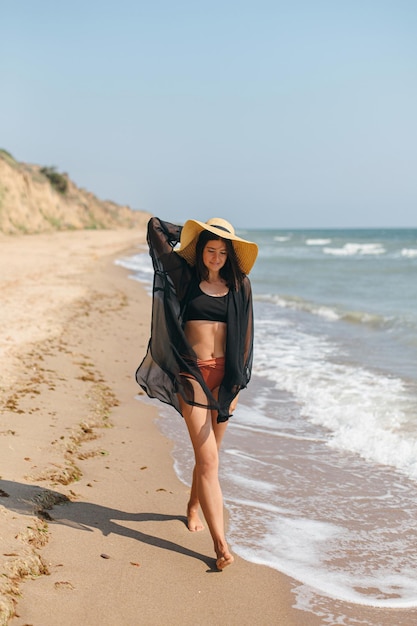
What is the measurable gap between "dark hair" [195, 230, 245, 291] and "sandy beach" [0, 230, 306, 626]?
1.53m

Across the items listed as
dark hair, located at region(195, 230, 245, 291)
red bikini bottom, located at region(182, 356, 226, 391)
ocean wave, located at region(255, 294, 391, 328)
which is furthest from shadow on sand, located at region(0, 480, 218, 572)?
ocean wave, located at region(255, 294, 391, 328)

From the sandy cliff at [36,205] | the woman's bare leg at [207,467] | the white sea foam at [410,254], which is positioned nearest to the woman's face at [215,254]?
the woman's bare leg at [207,467]

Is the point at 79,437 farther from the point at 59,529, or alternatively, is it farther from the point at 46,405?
the point at 59,529

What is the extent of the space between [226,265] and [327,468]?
235 cm

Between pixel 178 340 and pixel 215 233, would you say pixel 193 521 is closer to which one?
pixel 178 340

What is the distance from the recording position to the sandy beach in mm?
3398

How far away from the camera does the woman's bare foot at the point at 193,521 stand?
14.4 ft

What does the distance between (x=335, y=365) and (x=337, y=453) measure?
3.75 metres

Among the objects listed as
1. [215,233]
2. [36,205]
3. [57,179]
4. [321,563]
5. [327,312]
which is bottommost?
[321,563]

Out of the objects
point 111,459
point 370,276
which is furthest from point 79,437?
point 370,276

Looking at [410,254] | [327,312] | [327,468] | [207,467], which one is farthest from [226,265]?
[410,254]

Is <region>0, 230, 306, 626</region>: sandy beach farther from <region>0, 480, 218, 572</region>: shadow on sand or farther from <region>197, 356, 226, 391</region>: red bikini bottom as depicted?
<region>197, 356, 226, 391</region>: red bikini bottom

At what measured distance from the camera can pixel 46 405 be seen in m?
6.49

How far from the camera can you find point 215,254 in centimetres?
404
